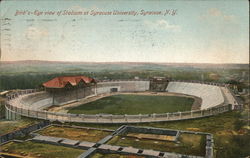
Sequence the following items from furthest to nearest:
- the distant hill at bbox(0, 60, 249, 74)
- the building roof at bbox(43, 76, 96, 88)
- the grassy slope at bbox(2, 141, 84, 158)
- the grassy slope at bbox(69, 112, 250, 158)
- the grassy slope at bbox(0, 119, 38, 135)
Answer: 1. the building roof at bbox(43, 76, 96, 88)
2. the distant hill at bbox(0, 60, 249, 74)
3. the grassy slope at bbox(0, 119, 38, 135)
4. the grassy slope at bbox(69, 112, 250, 158)
5. the grassy slope at bbox(2, 141, 84, 158)

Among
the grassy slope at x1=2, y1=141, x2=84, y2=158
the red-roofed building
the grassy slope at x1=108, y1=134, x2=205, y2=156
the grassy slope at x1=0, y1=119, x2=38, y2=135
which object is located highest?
the red-roofed building

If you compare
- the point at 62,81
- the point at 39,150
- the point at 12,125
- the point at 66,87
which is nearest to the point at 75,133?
the point at 39,150

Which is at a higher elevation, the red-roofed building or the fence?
the red-roofed building

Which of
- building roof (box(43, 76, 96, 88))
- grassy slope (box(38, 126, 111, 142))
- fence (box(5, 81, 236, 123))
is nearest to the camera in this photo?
grassy slope (box(38, 126, 111, 142))

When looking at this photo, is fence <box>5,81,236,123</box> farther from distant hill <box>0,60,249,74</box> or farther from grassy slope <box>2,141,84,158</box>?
grassy slope <box>2,141,84,158</box>

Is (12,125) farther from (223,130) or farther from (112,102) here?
(112,102)

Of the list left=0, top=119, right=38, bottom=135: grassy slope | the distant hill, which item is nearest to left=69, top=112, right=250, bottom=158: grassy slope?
left=0, top=119, right=38, bottom=135: grassy slope

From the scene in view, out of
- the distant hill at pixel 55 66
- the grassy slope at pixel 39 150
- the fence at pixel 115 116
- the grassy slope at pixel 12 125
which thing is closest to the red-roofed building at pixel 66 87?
the distant hill at pixel 55 66

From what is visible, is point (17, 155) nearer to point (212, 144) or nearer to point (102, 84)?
point (212, 144)
